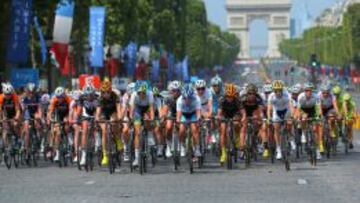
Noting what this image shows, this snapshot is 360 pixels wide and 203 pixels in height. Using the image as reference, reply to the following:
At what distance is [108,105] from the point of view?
26.1 meters

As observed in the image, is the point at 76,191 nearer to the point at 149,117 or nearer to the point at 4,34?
the point at 149,117

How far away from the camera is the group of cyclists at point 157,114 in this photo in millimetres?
25938

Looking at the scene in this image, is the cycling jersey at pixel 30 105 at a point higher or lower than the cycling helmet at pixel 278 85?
lower

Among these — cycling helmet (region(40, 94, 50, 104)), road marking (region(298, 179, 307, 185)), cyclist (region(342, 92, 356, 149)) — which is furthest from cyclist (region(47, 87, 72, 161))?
cyclist (region(342, 92, 356, 149))

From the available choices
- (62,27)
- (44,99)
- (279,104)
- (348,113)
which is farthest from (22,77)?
(279,104)

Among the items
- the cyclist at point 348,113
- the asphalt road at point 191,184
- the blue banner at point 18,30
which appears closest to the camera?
the asphalt road at point 191,184

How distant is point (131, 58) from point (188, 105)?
4716 cm

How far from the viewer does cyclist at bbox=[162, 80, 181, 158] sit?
2672 cm

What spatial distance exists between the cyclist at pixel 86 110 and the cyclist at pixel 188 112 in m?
1.87

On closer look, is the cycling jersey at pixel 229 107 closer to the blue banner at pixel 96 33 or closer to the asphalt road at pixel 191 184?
the asphalt road at pixel 191 184

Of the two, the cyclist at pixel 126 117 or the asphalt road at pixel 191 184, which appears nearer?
the asphalt road at pixel 191 184

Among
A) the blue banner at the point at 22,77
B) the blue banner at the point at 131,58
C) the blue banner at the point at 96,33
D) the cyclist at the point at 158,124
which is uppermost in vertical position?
the blue banner at the point at 131,58

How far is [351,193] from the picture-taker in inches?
782

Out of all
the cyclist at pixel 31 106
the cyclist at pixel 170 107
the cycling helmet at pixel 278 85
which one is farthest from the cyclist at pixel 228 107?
the cyclist at pixel 31 106
